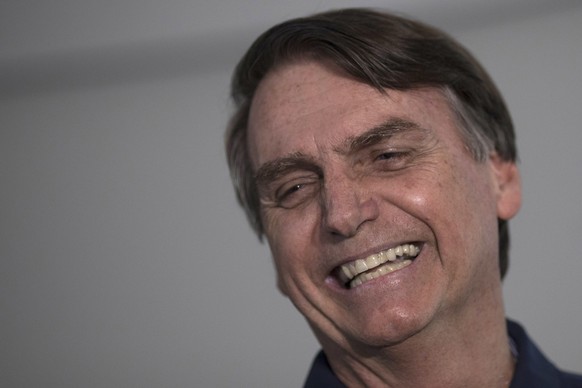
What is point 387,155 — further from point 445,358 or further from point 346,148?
point 445,358

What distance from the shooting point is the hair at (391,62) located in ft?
5.69

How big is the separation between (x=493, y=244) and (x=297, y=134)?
400 millimetres

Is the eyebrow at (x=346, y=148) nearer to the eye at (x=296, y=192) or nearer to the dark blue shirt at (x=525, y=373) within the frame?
the eye at (x=296, y=192)

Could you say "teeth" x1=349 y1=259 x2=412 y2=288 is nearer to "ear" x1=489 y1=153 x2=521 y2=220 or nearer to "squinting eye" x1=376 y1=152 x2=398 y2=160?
"squinting eye" x1=376 y1=152 x2=398 y2=160

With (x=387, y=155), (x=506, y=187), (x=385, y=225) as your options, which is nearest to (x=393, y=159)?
(x=387, y=155)

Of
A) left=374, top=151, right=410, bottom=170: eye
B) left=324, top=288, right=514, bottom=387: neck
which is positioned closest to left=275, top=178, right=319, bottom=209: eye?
left=374, top=151, right=410, bottom=170: eye

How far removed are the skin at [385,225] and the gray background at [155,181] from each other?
1.09 meters

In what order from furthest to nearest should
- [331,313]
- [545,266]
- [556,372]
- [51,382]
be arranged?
[51,382], [545,266], [556,372], [331,313]

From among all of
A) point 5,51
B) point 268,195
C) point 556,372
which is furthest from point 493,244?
point 5,51

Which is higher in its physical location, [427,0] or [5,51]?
[5,51]

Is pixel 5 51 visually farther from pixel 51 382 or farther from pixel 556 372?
pixel 556 372

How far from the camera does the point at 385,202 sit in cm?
167

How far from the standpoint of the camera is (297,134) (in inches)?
68.2

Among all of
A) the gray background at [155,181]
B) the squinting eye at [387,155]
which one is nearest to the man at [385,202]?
the squinting eye at [387,155]
